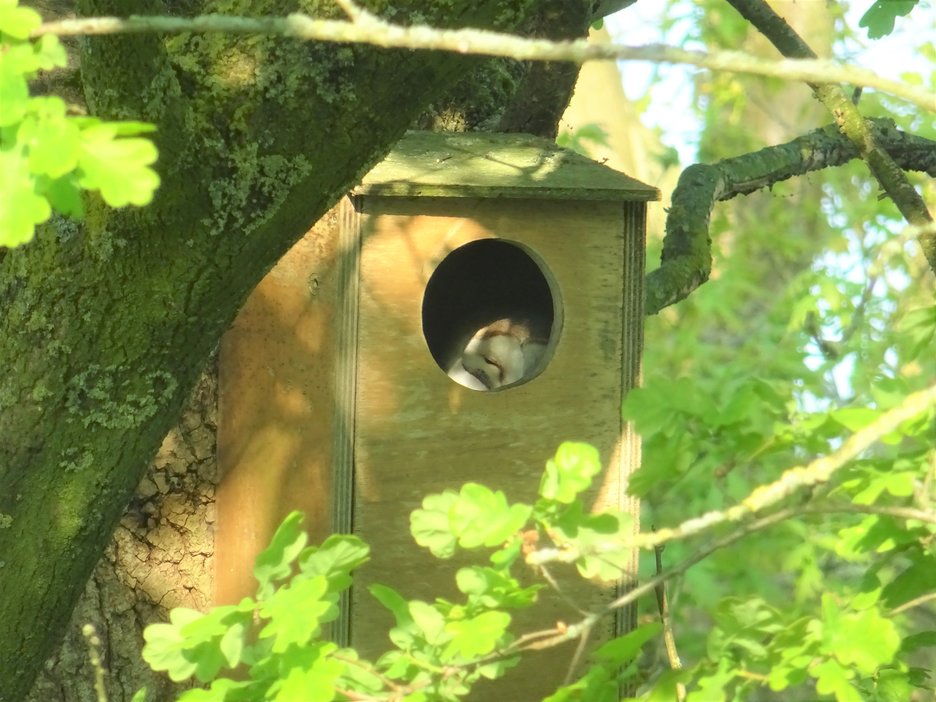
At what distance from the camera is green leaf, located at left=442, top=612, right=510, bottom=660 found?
3.45 ft

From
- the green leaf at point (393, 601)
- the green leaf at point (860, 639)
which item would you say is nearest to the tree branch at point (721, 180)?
the green leaf at point (393, 601)

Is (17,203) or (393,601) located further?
(393,601)

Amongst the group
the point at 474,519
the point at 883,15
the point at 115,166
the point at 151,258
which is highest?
the point at 883,15

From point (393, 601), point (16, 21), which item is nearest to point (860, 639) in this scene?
point (393, 601)

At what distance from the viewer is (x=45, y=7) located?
6.25 feet

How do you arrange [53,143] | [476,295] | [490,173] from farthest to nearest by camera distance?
[476,295] < [490,173] < [53,143]

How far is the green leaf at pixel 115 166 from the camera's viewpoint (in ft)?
2.74

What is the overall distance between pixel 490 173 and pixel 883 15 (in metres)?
0.63

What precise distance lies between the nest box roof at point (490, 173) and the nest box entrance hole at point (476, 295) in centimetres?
65

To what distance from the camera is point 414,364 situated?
1.88 meters

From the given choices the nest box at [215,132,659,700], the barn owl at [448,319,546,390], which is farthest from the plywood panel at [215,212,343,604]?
the barn owl at [448,319,546,390]

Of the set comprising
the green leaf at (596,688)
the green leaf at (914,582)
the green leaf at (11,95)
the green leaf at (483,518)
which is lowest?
the green leaf at (596,688)

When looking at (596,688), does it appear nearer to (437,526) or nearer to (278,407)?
(437,526)

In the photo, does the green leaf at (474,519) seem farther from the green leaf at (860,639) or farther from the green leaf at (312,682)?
the green leaf at (860,639)
